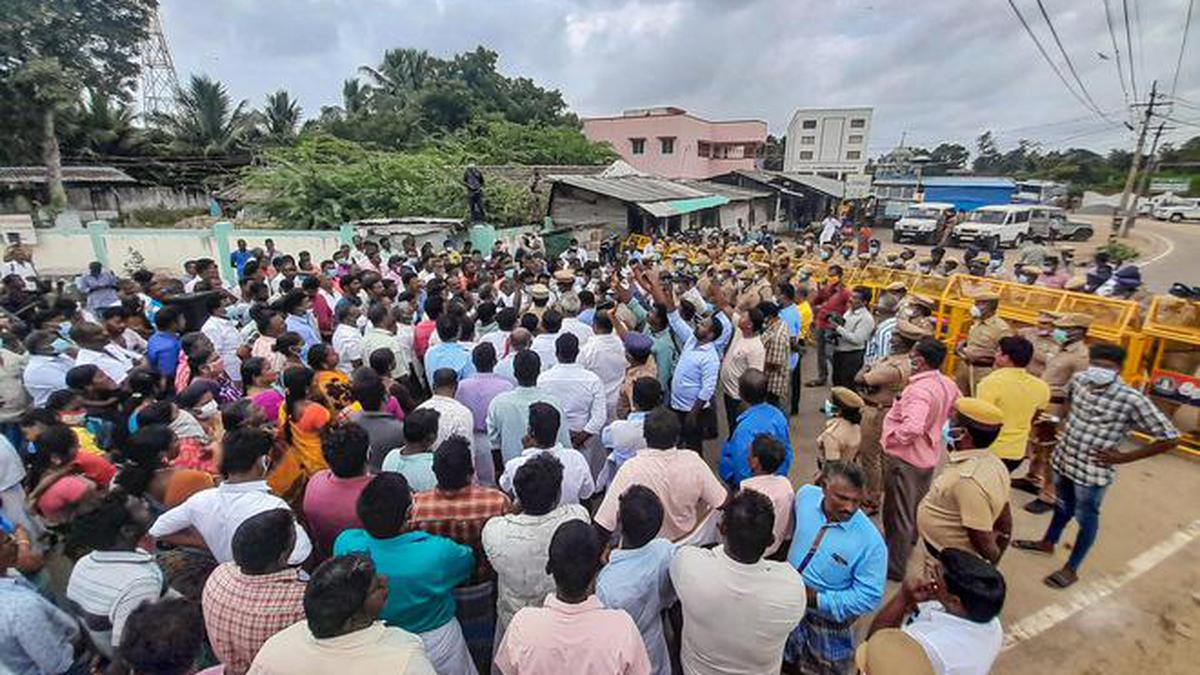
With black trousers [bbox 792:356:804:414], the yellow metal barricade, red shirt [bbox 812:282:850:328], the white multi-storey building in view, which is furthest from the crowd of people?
the white multi-storey building

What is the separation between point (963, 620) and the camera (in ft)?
6.63

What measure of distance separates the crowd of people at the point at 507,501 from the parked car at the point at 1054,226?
91.5 feet

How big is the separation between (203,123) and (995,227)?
37315 mm

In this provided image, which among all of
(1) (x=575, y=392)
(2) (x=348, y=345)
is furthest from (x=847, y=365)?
(2) (x=348, y=345)

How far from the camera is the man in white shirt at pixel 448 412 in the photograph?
11.9ft

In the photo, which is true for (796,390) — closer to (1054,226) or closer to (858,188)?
(1054,226)

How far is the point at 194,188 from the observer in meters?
27.8

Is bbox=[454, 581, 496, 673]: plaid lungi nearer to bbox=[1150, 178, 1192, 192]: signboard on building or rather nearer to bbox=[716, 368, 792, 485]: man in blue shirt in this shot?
bbox=[716, 368, 792, 485]: man in blue shirt

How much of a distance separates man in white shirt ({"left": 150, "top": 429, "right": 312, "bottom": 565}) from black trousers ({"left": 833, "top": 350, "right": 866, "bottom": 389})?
6084 mm

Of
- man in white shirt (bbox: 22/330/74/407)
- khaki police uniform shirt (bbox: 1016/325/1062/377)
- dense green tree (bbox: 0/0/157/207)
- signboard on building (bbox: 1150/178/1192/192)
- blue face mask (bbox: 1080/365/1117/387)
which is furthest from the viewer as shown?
signboard on building (bbox: 1150/178/1192/192)

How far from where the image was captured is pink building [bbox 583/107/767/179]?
36406 mm

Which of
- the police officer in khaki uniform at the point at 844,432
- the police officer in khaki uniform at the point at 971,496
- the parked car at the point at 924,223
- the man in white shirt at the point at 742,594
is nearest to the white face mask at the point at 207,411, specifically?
the man in white shirt at the point at 742,594

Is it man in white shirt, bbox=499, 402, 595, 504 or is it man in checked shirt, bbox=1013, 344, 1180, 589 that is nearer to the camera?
man in white shirt, bbox=499, 402, 595, 504

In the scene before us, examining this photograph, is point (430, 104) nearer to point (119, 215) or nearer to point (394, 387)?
point (119, 215)
